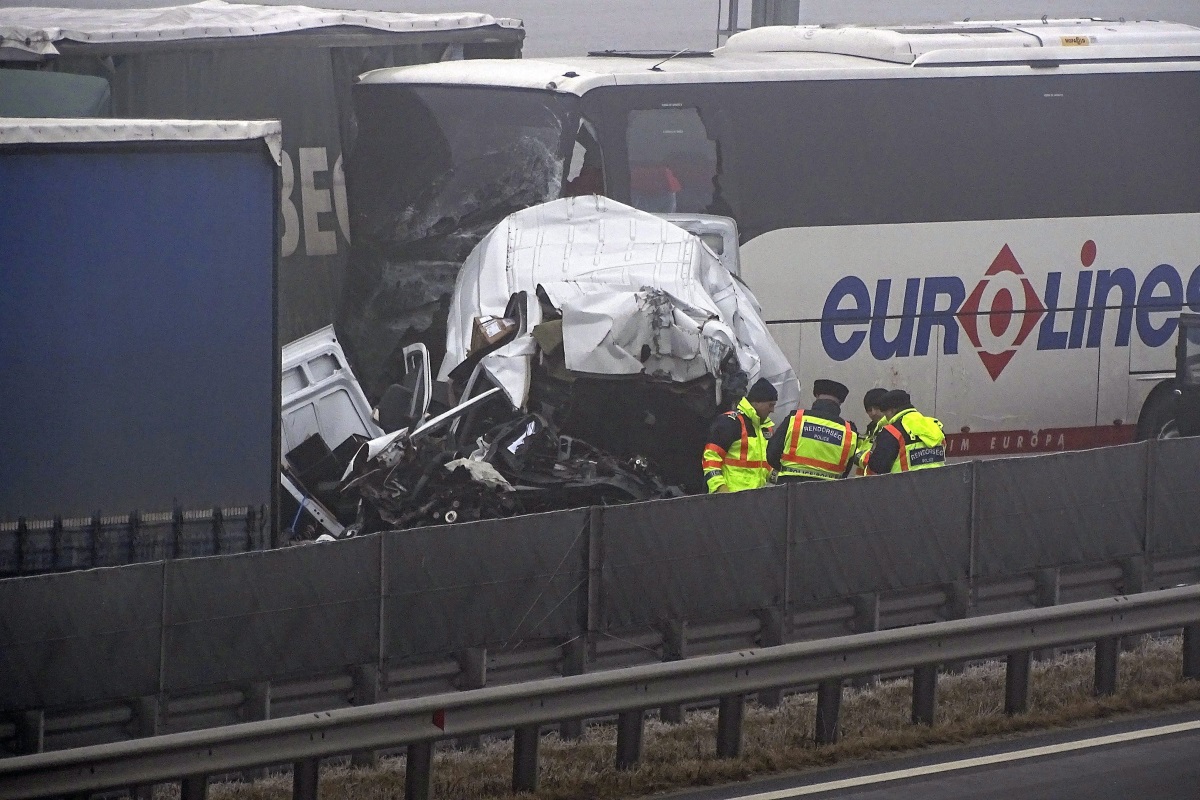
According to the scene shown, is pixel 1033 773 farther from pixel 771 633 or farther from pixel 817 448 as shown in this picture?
pixel 817 448

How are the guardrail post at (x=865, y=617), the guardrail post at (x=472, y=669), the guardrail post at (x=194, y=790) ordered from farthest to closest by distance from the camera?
the guardrail post at (x=865, y=617) → the guardrail post at (x=472, y=669) → the guardrail post at (x=194, y=790)

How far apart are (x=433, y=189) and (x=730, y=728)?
6.36 meters

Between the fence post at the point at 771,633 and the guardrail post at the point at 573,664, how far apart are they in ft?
3.16

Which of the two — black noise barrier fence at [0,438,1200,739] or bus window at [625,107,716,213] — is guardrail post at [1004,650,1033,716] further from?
bus window at [625,107,716,213]

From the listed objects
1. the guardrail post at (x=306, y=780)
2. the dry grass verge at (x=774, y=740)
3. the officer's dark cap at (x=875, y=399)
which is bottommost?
the dry grass verge at (x=774, y=740)

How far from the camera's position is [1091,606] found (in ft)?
26.5

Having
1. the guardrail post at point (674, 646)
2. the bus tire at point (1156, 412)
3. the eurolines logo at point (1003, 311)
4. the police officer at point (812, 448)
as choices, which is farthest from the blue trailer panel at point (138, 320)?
the bus tire at point (1156, 412)

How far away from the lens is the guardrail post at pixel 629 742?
24.4 ft

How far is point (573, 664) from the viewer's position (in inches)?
320

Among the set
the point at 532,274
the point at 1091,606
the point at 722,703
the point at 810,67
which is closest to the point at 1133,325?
the point at 810,67

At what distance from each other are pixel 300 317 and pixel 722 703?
680 cm

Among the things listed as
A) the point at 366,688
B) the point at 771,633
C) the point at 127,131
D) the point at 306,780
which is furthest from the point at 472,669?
the point at 127,131

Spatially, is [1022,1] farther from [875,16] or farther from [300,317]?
[300,317]

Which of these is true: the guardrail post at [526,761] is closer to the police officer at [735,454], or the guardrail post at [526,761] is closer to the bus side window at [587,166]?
the police officer at [735,454]
